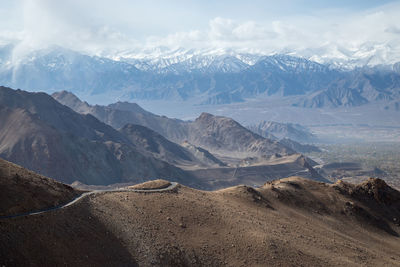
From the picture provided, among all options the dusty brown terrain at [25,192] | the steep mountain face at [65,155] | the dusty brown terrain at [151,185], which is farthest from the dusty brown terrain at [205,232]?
the steep mountain face at [65,155]

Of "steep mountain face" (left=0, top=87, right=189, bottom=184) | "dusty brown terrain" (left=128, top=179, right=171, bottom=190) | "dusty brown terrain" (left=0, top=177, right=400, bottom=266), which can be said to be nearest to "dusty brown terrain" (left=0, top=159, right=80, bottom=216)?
"dusty brown terrain" (left=0, top=177, right=400, bottom=266)

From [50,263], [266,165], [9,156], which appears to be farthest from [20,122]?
[50,263]

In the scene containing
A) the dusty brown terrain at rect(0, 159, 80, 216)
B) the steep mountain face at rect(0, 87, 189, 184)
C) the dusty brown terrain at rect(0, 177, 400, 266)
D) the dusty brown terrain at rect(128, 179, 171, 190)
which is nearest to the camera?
the dusty brown terrain at rect(0, 177, 400, 266)

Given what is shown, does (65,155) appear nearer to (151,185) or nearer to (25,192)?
(151,185)

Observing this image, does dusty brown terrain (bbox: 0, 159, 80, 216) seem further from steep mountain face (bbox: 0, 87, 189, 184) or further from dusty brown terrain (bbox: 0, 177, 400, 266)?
steep mountain face (bbox: 0, 87, 189, 184)

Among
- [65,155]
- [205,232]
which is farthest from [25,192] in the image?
[65,155]

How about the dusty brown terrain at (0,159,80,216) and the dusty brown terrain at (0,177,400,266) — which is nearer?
the dusty brown terrain at (0,177,400,266)
